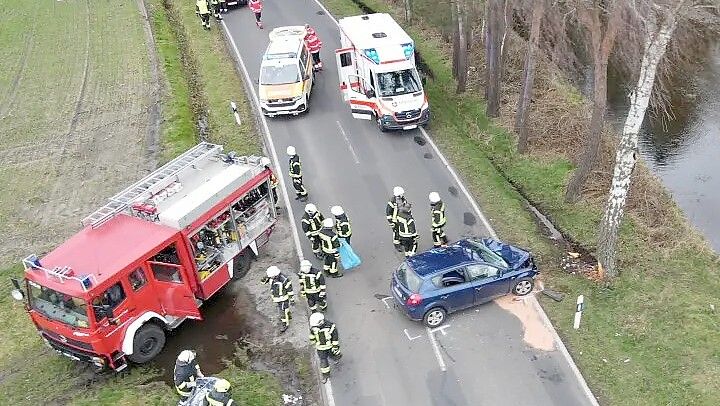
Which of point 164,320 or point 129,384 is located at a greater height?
point 164,320

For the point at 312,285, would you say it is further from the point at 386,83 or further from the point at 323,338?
the point at 386,83

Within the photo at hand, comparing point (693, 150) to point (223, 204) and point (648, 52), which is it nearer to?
point (648, 52)

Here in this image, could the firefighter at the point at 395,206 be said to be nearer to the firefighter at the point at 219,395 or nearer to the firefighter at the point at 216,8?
the firefighter at the point at 219,395

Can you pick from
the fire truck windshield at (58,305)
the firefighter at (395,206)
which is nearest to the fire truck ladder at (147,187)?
the fire truck windshield at (58,305)

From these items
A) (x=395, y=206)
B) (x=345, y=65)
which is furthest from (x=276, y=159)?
(x=395, y=206)

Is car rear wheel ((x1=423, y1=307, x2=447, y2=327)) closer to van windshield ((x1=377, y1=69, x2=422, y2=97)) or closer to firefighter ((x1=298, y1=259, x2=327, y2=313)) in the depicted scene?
firefighter ((x1=298, y1=259, x2=327, y2=313))

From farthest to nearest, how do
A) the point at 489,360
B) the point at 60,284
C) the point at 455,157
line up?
the point at 455,157 → the point at 489,360 → the point at 60,284

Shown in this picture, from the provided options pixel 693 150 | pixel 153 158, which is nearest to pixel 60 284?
pixel 153 158
